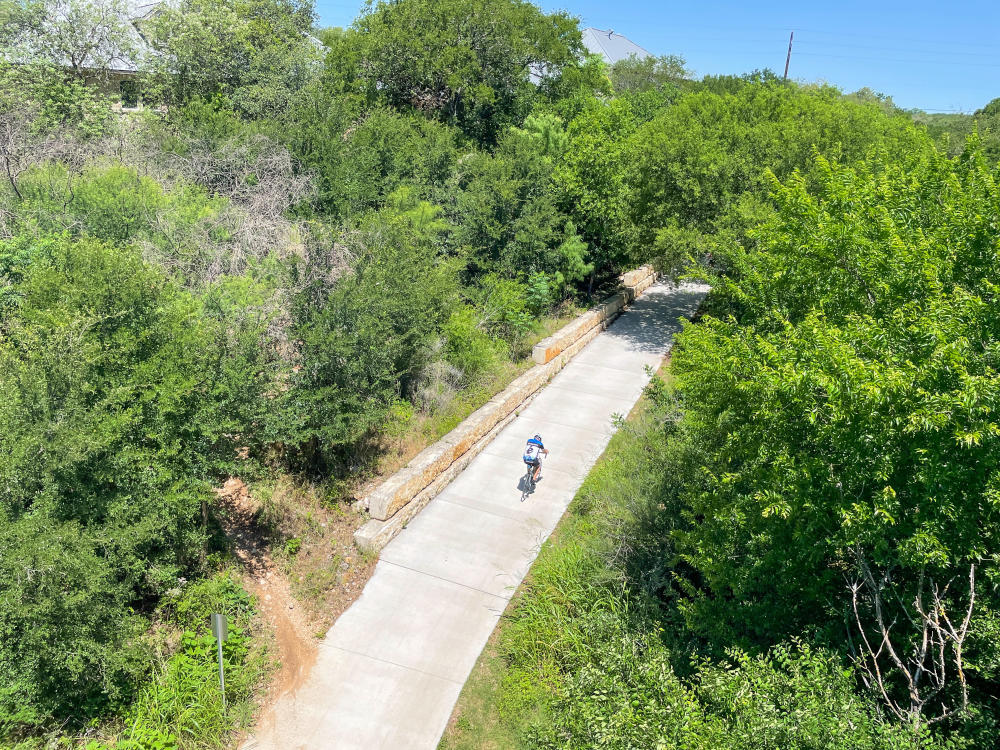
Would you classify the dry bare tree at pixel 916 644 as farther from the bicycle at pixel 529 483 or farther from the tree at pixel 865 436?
the bicycle at pixel 529 483

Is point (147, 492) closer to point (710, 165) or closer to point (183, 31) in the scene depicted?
point (710, 165)

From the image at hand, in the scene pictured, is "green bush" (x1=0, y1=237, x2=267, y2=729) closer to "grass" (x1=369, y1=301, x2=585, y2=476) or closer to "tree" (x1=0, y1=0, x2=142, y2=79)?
"grass" (x1=369, y1=301, x2=585, y2=476)

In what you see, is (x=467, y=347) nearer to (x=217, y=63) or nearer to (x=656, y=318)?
(x=656, y=318)

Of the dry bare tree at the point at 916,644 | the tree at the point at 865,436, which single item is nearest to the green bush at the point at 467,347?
the tree at the point at 865,436

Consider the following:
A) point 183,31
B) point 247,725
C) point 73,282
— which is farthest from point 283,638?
point 183,31

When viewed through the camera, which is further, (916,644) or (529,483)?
(529,483)

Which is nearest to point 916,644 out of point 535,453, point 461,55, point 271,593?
point 535,453
